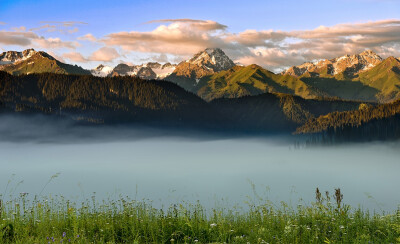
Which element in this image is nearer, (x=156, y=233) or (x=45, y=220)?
(x=156, y=233)

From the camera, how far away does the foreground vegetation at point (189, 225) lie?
13.5 metres

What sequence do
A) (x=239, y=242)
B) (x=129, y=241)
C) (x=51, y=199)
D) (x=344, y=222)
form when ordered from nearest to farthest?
(x=239, y=242)
(x=129, y=241)
(x=344, y=222)
(x=51, y=199)

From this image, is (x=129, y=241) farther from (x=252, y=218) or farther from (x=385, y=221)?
(x=385, y=221)

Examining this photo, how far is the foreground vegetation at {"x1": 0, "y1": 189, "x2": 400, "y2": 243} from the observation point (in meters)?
13.5

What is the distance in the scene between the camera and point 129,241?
543 inches

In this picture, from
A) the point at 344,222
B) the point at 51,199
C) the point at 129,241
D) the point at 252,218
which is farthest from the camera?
the point at 51,199

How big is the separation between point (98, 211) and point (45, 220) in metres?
2.32

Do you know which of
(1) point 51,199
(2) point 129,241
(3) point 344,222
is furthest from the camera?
(1) point 51,199

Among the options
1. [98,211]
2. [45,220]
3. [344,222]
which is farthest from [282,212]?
[45,220]

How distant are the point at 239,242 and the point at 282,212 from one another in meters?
4.77

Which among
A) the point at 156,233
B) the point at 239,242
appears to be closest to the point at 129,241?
the point at 156,233

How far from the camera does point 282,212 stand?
A: 17.1 metres

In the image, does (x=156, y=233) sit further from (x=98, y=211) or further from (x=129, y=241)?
(x=98, y=211)

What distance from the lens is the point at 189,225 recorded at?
44.7ft
